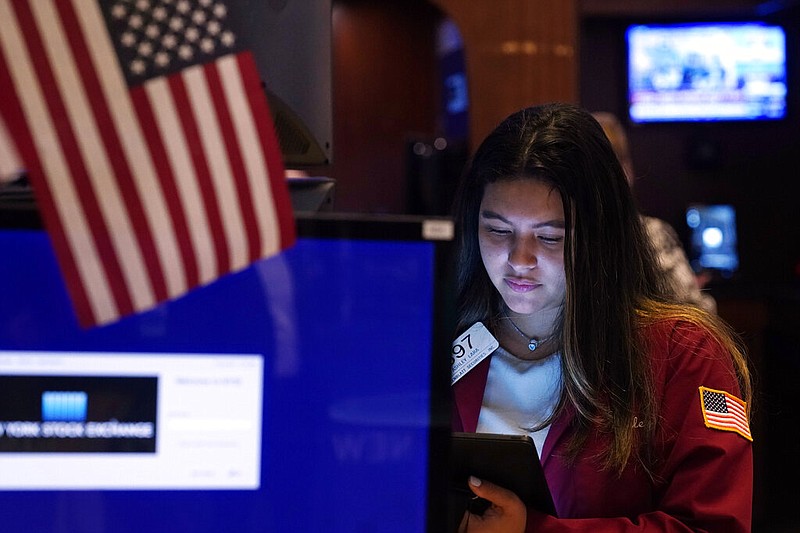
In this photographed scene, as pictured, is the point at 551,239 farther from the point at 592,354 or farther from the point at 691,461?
the point at 691,461

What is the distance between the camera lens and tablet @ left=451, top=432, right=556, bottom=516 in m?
1.36

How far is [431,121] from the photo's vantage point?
6.72m

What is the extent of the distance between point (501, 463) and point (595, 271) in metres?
0.48

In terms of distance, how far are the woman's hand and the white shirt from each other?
30 cm

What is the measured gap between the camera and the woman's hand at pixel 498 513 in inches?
54.5

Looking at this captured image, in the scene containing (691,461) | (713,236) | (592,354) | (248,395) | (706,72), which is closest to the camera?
(248,395)

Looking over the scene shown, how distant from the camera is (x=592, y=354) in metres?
1.68

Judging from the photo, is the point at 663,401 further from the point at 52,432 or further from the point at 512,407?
A: the point at 52,432

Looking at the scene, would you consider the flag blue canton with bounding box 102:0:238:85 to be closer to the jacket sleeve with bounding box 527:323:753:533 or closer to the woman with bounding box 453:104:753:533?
the woman with bounding box 453:104:753:533

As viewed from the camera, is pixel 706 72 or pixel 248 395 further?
pixel 706 72

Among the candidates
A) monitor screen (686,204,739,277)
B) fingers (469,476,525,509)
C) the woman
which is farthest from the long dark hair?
monitor screen (686,204,739,277)

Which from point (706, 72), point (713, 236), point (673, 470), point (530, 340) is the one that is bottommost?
point (713, 236)

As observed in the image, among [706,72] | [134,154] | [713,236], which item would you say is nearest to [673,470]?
[134,154]

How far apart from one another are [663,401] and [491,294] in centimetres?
42
